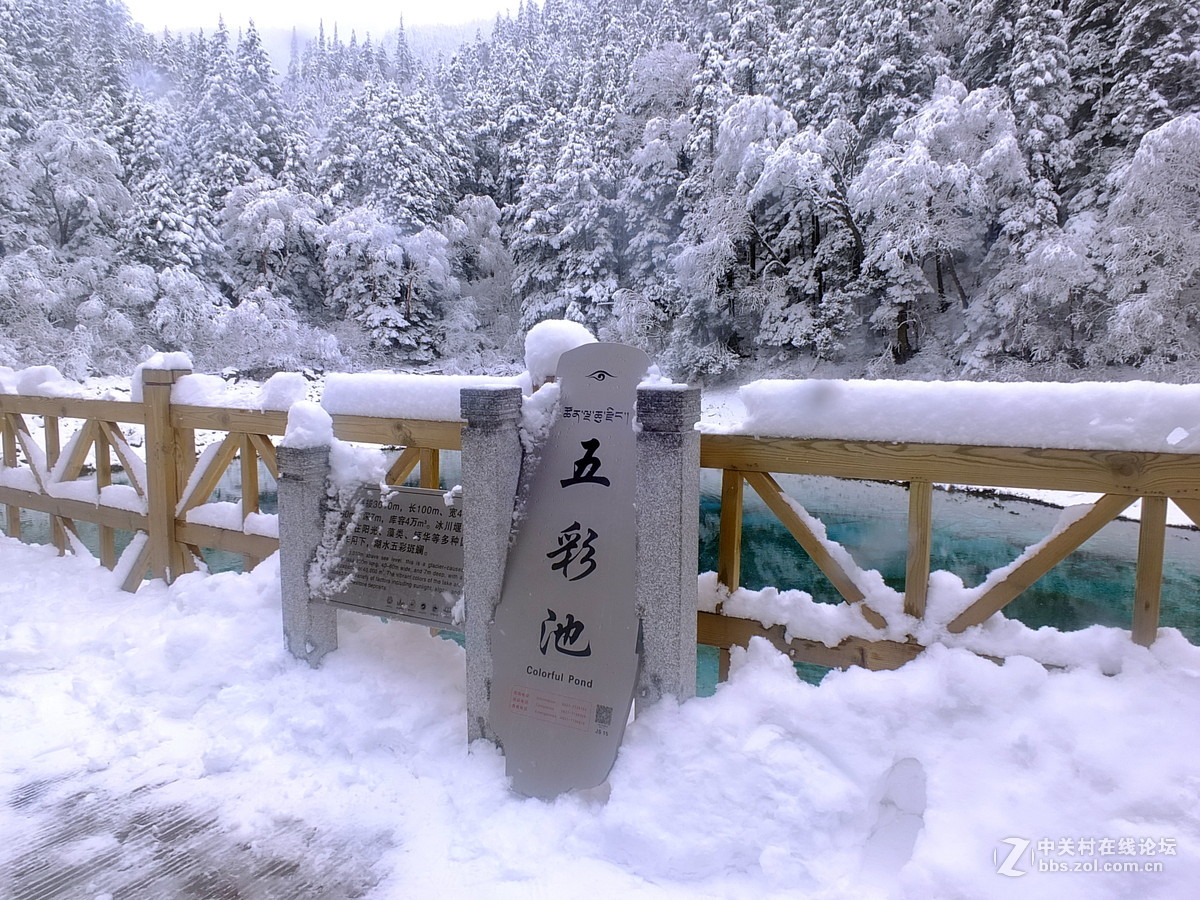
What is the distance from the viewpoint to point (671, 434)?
2354mm

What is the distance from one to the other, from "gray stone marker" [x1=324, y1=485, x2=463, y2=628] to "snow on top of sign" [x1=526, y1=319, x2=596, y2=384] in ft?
2.23

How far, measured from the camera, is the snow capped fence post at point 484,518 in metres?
2.56

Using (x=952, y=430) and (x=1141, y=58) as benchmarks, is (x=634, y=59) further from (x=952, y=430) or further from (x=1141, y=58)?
(x=952, y=430)

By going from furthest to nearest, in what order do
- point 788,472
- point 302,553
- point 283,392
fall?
1. point 283,392
2. point 302,553
3. point 788,472

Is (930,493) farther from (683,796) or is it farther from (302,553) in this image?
(302,553)

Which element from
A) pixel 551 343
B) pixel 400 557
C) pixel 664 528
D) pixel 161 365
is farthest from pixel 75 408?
pixel 664 528

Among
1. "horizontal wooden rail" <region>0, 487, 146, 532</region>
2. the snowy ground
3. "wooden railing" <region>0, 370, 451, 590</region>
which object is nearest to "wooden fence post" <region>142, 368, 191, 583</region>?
"wooden railing" <region>0, 370, 451, 590</region>

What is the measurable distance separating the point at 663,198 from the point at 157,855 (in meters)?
21.5

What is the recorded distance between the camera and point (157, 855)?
2135 millimetres

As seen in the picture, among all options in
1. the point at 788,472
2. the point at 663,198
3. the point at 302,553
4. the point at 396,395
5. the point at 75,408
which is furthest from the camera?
the point at 663,198

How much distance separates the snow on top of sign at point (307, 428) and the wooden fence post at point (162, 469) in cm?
189

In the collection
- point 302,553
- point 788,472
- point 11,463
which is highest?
point 788,472

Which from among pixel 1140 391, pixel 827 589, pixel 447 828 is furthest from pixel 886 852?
pixel 827 589

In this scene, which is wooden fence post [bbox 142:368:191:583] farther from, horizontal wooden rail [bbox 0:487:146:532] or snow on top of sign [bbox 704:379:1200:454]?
snow on top of sign [bbox 704:379:1200:454]
